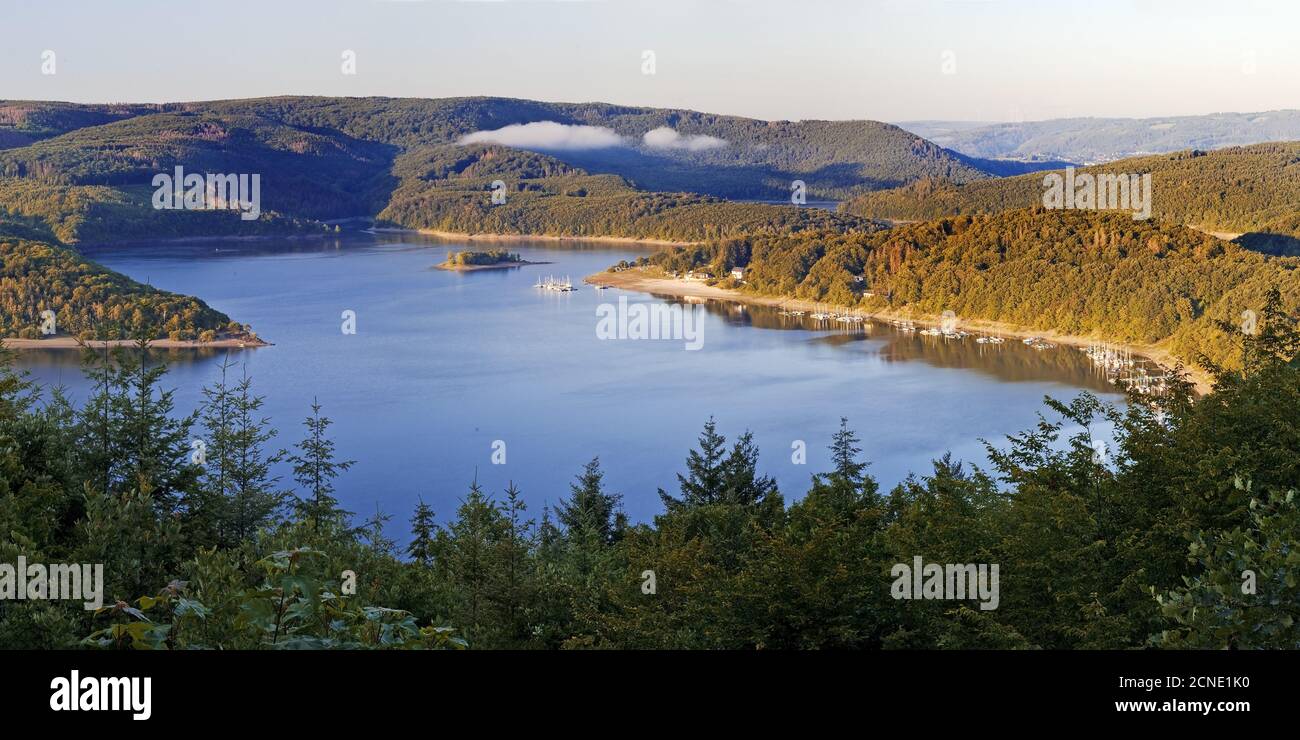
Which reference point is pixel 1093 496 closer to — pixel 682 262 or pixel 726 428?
pixel 726 428

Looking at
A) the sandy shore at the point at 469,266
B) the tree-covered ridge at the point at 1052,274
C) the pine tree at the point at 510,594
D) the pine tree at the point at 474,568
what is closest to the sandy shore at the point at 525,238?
the sandy shore at the point at 469,266

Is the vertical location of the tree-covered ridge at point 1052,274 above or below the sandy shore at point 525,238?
below

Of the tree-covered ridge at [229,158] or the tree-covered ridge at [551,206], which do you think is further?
the tree-covered ridge at [229,158]

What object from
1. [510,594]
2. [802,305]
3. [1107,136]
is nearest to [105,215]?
[802,305]
